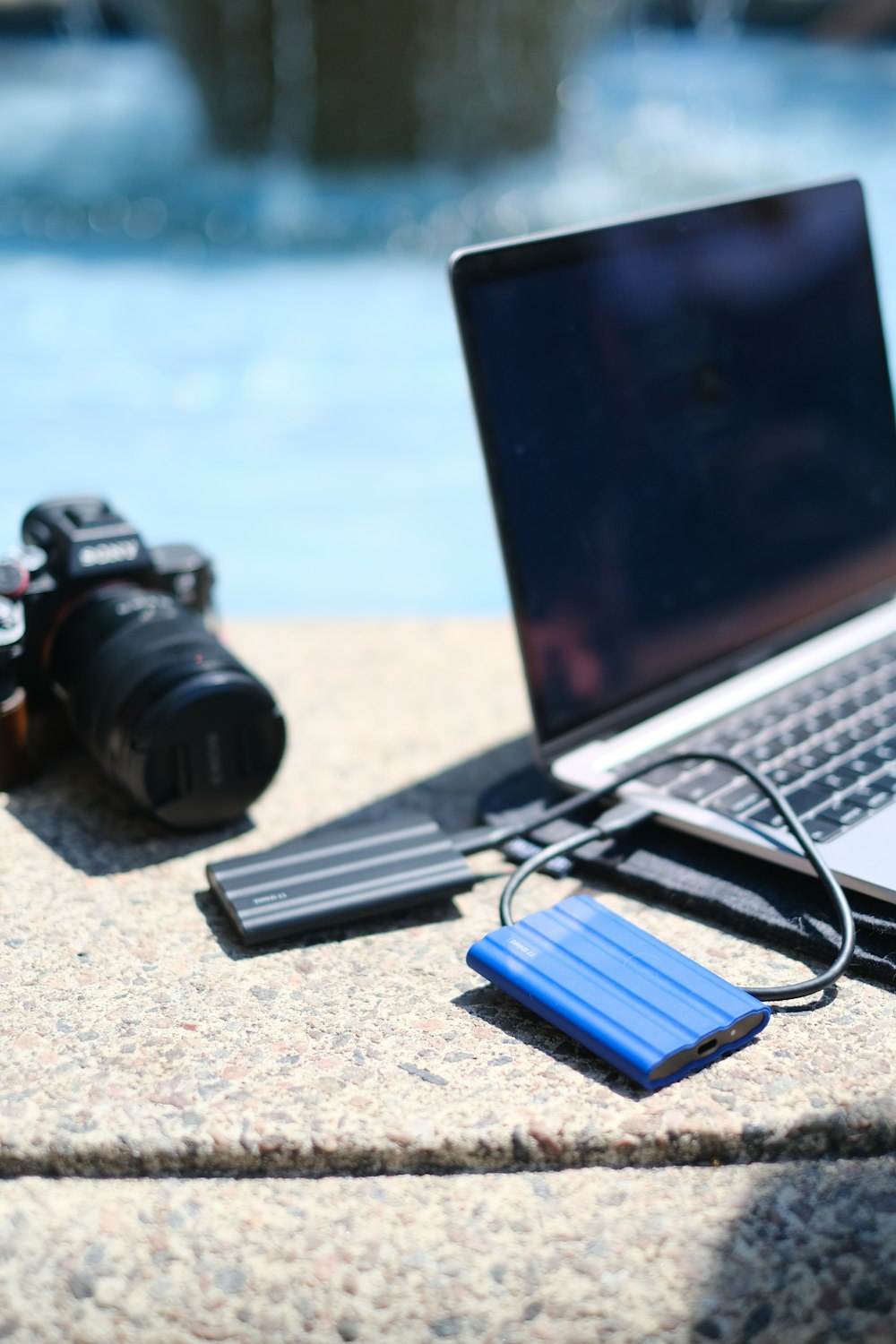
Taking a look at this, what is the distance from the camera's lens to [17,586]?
1129mm

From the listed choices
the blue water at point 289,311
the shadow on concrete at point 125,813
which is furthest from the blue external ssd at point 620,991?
the blue water at point 289,311

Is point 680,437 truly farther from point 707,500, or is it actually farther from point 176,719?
point 176,719

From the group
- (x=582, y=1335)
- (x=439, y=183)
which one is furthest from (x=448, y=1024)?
(x=439, y=183)

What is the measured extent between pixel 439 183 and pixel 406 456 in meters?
3.25

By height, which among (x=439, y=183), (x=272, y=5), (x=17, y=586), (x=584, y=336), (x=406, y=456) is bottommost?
(x=406, y=456)

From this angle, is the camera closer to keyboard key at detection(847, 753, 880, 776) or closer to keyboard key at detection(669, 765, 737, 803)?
keyboard key at detection(669, 765, 737, 803)

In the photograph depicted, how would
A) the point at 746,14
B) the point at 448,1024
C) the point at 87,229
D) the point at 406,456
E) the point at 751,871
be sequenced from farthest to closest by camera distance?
1. the point at 746,14
2. the point at 87,229
3. the point at 406,456
4. the point at 751,871
5. the point at 448,1024

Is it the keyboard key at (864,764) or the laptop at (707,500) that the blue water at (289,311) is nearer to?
the laptop at (707,500)

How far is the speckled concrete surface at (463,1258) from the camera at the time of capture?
63 centimetres

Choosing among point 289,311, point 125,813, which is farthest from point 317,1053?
point 289,311

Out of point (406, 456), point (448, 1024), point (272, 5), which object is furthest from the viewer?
point (272, 5)

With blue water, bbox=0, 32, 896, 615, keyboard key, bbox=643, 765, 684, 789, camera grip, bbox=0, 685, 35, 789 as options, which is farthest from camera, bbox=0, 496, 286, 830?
blue water, bbox=0, 32, 896, 615

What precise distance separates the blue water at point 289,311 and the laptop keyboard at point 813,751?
84.6 inches

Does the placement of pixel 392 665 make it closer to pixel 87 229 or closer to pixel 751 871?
pixel 751 871
